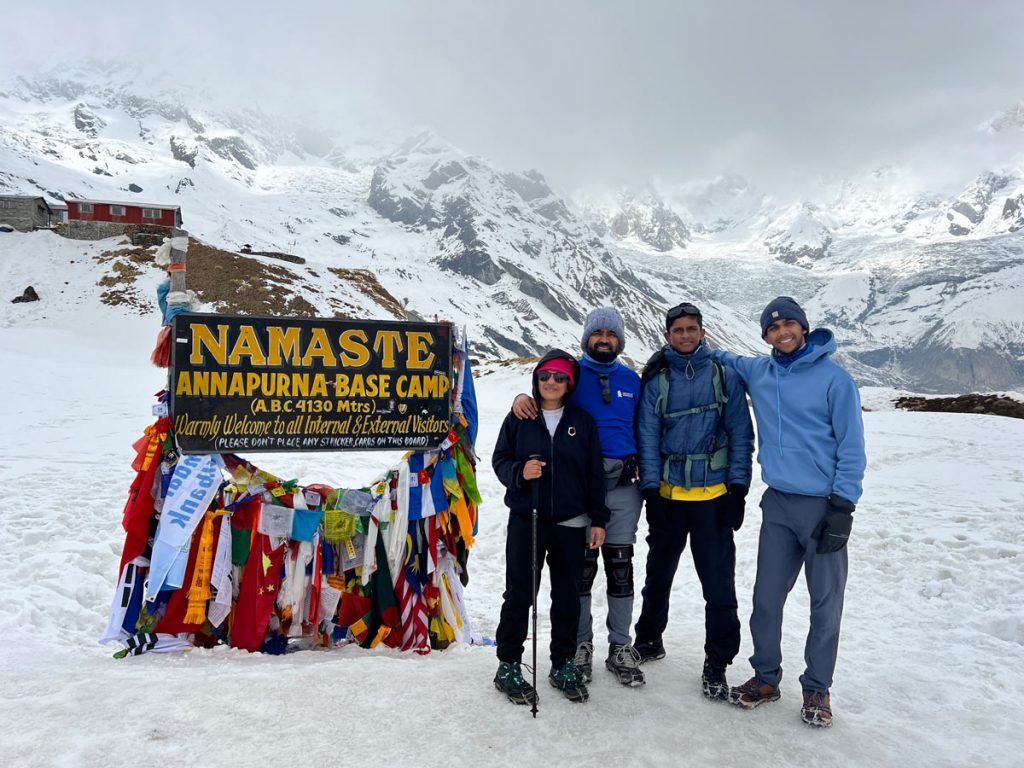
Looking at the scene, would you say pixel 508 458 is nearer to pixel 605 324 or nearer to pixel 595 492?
pixel 595 492

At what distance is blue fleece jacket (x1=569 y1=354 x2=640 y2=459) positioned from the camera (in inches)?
171

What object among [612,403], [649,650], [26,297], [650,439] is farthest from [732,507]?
[26,297]

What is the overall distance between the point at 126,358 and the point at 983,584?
33695mm

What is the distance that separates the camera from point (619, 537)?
435 cm

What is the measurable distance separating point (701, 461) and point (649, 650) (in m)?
1.69

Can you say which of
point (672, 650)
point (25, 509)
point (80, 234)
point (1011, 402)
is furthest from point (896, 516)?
point (80, 234)

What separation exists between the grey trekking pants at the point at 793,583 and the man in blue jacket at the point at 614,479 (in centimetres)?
87

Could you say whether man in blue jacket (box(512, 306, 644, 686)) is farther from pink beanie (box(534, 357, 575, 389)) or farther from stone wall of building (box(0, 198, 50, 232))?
stone wall of building (box(0, 198, 50, 232))

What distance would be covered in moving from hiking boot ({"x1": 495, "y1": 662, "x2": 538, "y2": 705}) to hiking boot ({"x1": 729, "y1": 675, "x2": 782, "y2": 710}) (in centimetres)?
136

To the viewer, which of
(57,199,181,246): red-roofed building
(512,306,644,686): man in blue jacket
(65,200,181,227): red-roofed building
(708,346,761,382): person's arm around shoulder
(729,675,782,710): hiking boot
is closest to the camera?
(729,675,782,710): hiking boot

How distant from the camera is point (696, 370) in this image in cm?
438

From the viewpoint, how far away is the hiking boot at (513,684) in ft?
12.7

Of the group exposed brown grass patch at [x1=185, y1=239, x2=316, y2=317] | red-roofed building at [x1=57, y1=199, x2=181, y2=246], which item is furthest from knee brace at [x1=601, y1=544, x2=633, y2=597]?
red-roofed building at [x1=57, y1=199, x2=181, y2=246]

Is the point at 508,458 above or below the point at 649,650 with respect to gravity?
above
